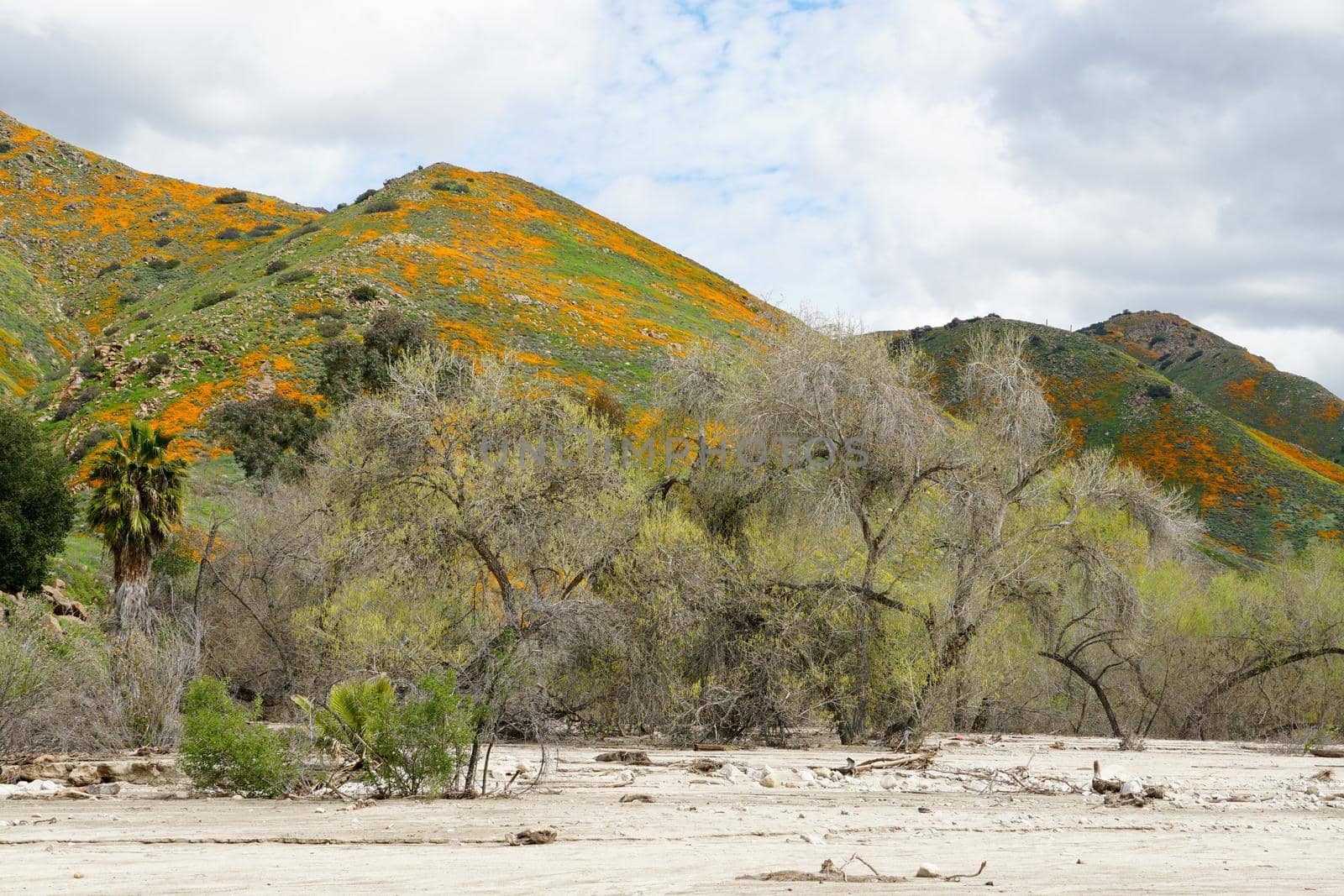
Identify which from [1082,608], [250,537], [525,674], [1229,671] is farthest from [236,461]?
[1229,671]

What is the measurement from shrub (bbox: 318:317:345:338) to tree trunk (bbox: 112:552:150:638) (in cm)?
2536

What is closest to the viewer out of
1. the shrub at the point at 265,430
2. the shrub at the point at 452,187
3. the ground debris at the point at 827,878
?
the ground debris at the point at 827,878

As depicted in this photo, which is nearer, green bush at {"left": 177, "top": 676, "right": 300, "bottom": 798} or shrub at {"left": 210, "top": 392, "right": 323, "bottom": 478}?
green bush at {"left": 177, "top": 676, "right": 300, "bottom": 798}

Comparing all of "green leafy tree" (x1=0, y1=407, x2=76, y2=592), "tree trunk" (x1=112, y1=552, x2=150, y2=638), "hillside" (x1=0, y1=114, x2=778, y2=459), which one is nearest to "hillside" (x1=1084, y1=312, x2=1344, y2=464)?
"hillside" (x1=0, y1=114, x2=778, y2=459)

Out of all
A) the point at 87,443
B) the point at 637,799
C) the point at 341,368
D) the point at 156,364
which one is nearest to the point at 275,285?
the point at 156,364

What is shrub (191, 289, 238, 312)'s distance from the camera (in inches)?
1943

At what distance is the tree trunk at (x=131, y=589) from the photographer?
19.2 m

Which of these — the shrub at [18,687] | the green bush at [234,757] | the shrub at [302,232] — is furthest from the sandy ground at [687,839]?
the shrub at [302,232]

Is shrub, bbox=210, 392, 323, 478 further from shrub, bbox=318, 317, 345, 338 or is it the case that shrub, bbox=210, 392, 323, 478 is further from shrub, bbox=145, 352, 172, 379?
shrub, bbox=318, 317, 345, 338

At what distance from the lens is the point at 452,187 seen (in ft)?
238

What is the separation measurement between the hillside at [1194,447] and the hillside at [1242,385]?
1157 cm

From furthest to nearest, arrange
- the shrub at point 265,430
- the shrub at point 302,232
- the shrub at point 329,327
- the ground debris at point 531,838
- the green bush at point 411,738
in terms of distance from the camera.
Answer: the shrub at point 302,232 < the shrub at point 329,327 < the shrub at point 265,430 < the green bush at point 411,738 < the ground debris at point 531,838

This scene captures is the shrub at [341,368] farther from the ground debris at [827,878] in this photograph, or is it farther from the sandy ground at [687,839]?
the ground debris at [827,878]

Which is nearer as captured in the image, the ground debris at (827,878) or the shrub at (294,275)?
the ground debris at (827,878)
